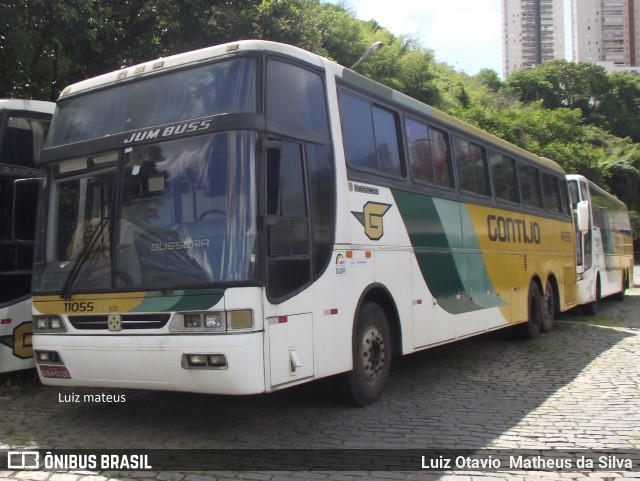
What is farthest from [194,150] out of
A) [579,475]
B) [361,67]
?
[361,67]

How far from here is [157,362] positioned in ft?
17.1

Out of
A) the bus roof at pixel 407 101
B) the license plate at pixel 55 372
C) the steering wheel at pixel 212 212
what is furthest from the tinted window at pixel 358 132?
the license plate at pixel 55 372

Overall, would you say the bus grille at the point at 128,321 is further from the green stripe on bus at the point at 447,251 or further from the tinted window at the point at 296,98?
the green stripe on bus at the point at 447,251

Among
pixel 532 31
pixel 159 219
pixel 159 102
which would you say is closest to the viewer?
pixel 159 219

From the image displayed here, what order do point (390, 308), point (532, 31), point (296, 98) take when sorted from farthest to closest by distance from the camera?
1. point (532, 31)
2. point (390, 308)
3. point (296, 98)

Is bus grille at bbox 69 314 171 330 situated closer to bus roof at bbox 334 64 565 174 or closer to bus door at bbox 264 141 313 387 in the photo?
bus door at bbox 264 141 313 387

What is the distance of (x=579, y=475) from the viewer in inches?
187

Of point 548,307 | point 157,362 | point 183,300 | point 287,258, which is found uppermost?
point 287,258

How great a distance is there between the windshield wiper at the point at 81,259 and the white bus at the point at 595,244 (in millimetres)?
12987

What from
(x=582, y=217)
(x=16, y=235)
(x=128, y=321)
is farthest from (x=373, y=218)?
(x=582, y=217)

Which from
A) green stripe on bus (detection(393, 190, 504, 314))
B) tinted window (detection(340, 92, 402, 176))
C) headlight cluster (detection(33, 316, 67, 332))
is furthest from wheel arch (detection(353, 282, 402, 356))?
headlight cluster (detection(33, 316, 67, 332))

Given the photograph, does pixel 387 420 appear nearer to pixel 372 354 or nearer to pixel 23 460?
pixel 372 354

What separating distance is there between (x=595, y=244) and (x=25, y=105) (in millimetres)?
14859

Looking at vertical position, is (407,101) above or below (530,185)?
above
